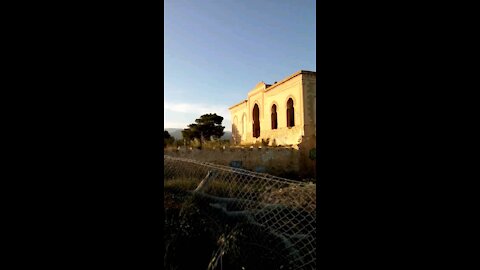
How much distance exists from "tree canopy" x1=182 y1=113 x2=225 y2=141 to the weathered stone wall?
467 inches

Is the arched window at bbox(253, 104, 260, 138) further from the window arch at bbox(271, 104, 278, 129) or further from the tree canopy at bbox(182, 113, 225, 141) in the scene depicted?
the tree canopy at bbox(182, 113, 225, 141)

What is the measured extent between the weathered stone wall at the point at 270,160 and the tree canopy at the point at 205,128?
11870mm

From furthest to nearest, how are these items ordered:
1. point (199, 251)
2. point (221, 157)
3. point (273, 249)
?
1. point (221, 157)
2. point (199, 251)
3. point (273, 249)


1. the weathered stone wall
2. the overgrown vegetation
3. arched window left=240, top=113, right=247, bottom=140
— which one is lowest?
the overgrown vegetation

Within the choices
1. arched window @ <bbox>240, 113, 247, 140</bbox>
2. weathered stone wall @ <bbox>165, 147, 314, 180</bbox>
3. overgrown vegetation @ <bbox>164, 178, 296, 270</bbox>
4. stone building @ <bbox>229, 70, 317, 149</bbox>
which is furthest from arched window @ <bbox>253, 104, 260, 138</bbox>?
overgrown vegetation @ <bbox>164, 178, 296, 270</bbox>

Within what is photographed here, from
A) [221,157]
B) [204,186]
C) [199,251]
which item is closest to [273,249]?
[199,251]

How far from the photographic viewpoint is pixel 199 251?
→ 2.56 m

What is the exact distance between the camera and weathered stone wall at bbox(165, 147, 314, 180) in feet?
28.2

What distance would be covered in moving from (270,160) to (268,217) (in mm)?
5912
